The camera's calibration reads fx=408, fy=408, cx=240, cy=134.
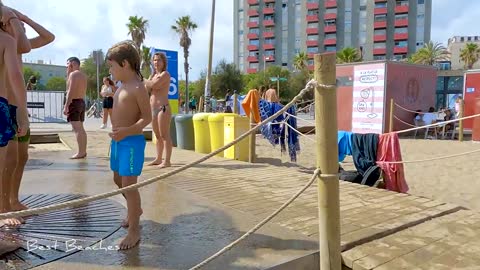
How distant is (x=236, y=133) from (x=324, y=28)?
8253 centimetres

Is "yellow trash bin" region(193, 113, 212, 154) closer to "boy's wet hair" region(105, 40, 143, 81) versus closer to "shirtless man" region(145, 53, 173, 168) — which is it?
"shirtless man" region(145, 53, 173, 168)

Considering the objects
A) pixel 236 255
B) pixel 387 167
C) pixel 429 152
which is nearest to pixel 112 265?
pixel 236 255

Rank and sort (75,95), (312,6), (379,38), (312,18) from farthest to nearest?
(312,6)
(312,18)
(379,38)
(75,95)

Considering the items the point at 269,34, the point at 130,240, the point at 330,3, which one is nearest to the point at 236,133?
the point at 130,240

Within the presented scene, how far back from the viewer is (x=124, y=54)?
9.88 feet

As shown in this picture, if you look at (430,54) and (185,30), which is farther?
(430,54)

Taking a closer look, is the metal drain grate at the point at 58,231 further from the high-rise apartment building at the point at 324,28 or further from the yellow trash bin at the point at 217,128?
the high-rise apartment building at the point at 324,28

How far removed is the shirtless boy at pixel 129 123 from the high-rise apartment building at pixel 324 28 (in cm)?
7917

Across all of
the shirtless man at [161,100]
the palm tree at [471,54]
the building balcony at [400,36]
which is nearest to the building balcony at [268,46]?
the building balcony at [400,36]

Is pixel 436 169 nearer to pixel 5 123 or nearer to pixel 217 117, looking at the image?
pixel 217 117

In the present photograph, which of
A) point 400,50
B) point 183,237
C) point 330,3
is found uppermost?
point 330,3

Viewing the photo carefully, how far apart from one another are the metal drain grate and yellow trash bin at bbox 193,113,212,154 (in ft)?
15.3

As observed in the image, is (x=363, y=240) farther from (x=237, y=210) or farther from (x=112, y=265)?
(x=112, y=265)

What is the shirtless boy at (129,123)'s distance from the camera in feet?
9.71
